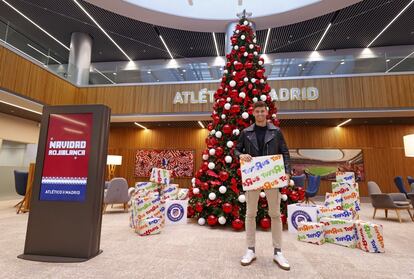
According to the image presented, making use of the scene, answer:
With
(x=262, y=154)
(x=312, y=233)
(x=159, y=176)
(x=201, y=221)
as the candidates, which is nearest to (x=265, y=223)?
(x=312, y=233)

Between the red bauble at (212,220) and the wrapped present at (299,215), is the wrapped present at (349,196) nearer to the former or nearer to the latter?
the wrapped present at (299,215)

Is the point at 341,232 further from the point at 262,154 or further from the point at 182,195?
the point at 182,195

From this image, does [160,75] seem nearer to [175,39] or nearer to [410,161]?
[175,39]

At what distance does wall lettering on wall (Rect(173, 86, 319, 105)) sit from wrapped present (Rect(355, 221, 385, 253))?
5.90 metres

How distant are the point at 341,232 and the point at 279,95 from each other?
19.9ft

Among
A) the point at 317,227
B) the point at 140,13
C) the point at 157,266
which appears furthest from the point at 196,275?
the point at 140,13

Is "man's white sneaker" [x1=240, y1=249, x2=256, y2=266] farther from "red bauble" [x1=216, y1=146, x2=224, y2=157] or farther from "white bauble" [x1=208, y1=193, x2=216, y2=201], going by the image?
"red bauble" [x1=216, y1=146, x2=224, y2=157]

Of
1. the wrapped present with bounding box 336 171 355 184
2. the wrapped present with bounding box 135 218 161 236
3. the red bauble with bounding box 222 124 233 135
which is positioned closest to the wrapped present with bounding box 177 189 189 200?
the wrapped present with bounding box 135 218 161 236

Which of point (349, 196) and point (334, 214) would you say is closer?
point (334, 214)

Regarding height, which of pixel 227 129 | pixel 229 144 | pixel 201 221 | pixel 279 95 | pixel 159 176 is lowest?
pixel 201 221

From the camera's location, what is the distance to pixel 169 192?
16.7 ft

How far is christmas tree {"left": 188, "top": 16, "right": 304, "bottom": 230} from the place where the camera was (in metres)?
3.81

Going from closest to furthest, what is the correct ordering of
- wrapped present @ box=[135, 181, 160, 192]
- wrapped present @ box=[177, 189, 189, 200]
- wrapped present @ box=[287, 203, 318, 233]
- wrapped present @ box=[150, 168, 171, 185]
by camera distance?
wrapped present @ box=[287, 203, 318, 233], wrapped present @ box=[135, 181, 160, 192], wrapped present @ box=[150, 168, 171, 185], wrapped present @ box=[177, 189, 189, 200]

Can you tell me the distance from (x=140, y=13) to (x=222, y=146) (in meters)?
6.91
